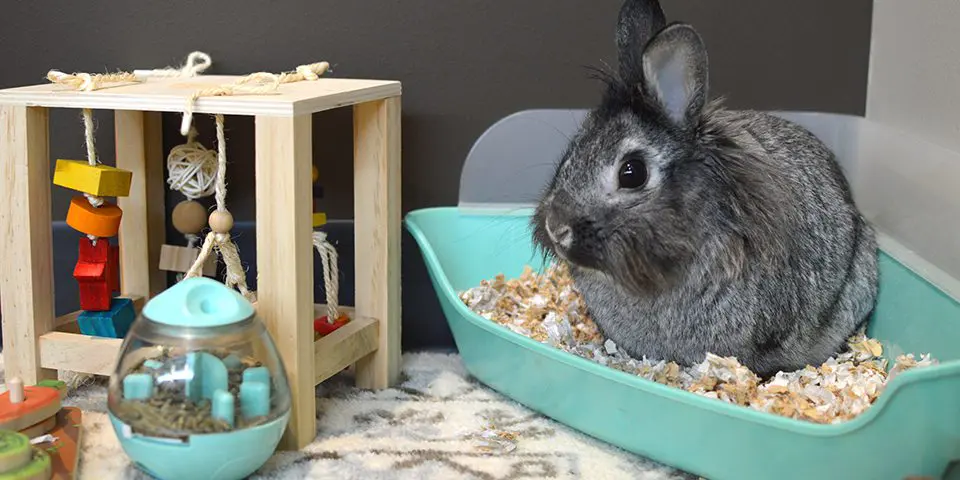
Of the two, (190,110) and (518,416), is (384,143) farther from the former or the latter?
(518,416)

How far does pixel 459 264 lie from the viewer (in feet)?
6.75

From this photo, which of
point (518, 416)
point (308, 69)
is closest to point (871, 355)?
point (518, 416)

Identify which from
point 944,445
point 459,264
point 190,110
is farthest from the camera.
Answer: point 459,264

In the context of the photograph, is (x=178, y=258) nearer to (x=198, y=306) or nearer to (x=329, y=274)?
(x=329, y=274)

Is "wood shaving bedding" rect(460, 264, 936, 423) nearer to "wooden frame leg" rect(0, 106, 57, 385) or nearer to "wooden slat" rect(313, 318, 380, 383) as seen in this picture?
"wooden slat" rect(313, 318, 380, 383)

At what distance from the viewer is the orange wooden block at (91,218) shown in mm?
1681

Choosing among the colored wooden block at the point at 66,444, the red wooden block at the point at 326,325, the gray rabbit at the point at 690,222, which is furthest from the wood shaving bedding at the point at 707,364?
the colored wooden block at the point at 66,444

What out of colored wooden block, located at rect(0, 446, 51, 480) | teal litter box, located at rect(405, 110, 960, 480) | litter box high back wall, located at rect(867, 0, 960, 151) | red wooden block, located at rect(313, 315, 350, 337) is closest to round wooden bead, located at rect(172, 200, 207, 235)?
red wooden block, located at rect(313, 315, 350, 337)

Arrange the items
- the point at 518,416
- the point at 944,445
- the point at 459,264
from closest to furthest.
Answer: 1. the point at 944,445
2. the point at 518,416
3. the point at 459,264

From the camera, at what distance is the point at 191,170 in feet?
5.91

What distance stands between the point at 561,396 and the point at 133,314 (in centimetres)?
78

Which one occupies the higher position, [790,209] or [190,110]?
[190,110]

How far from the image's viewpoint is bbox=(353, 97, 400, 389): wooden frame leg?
5.81 ft

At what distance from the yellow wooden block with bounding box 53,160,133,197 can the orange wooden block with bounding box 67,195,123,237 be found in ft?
0.15
